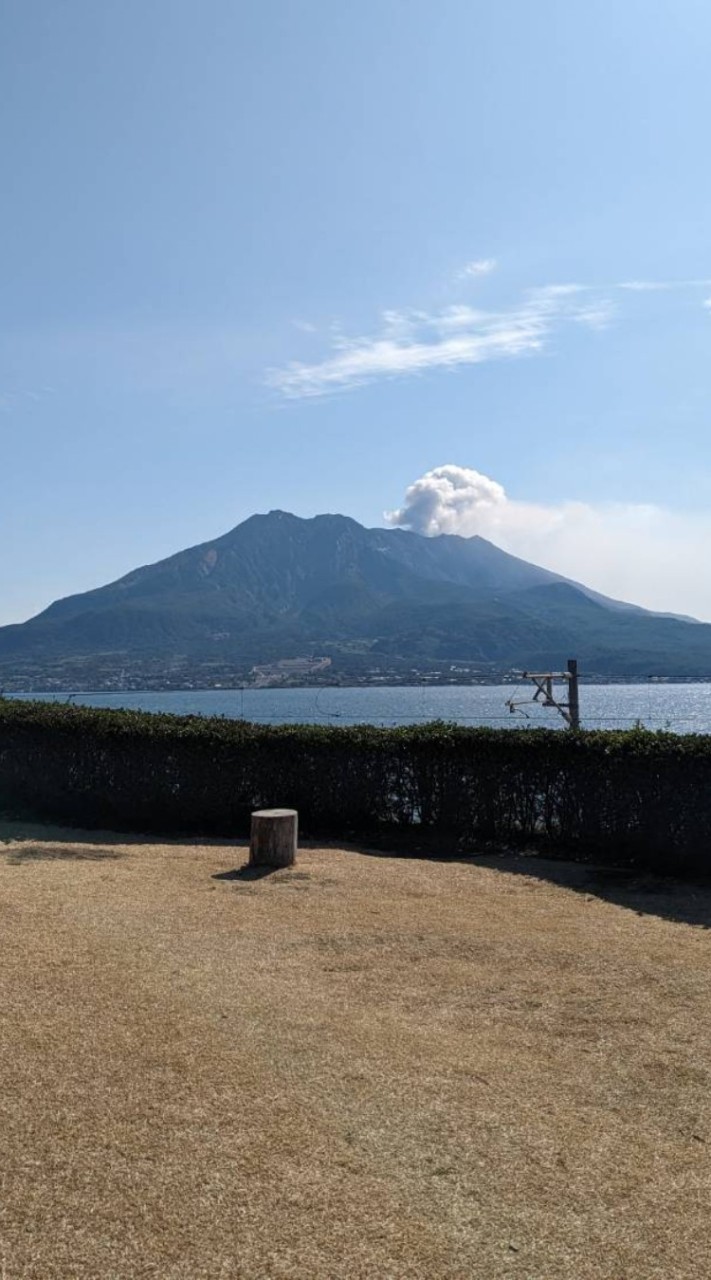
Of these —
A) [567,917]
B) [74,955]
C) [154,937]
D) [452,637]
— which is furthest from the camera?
[452,637]

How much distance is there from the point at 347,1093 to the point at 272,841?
5.91 meters

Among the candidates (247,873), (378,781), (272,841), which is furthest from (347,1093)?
(378,781)

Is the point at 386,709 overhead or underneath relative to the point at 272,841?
underneath

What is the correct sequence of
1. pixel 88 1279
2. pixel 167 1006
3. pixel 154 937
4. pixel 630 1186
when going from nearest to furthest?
pixel 88 1279
pixel 630 1186
pixel 167 1006
pixel 154 937

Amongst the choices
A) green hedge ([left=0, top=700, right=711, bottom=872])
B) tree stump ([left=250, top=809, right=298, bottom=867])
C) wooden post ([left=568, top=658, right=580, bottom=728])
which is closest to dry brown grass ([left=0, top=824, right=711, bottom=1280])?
tree stump ([left=250, top=809, right=298, bottom=867])

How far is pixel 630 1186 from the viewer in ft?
12.7

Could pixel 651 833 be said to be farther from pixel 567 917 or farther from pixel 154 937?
pixel 154 937

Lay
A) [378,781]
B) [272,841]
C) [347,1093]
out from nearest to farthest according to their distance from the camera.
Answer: [347,1093]
[272,841]
[378,781]

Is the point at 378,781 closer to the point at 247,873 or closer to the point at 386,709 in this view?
the point at 247,873

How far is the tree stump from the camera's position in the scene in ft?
34.2

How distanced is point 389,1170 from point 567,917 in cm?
513

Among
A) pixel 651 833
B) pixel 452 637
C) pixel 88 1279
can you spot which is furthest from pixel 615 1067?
pixel 452 637

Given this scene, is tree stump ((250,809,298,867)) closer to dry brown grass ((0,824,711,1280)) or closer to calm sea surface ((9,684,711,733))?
dry brown grass ((0,824,711,1280))

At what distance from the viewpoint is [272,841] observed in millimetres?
10445
